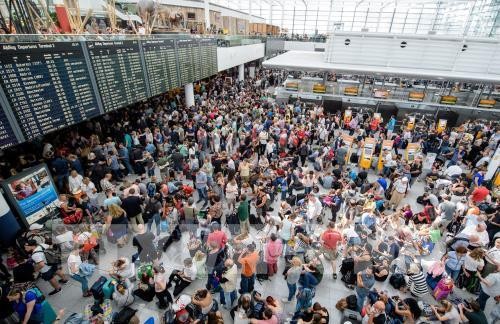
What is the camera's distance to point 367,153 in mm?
10273

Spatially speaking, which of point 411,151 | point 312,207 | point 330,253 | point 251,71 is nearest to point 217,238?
point 330,253

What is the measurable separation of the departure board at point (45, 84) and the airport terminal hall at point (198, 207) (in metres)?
0.03

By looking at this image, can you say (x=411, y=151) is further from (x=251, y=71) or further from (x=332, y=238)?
(x=251, y=71)

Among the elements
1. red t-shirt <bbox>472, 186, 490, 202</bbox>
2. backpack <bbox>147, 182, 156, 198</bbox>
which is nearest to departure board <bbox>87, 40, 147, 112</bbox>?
backpack <bbox>147, 182, 156, 198</bbox>

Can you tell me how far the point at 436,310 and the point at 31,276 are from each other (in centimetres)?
720

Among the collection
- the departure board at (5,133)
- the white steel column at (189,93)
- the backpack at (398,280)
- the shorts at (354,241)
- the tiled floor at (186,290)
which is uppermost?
the departure board at (5,133)

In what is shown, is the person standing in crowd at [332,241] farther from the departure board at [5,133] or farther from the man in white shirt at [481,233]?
the departure board at [5,133]

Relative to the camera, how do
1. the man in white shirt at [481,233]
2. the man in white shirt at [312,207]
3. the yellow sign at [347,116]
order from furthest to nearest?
the yellow sign at [347,116], the man in white shirt at [312,207], the man in white shirt at [481,233]

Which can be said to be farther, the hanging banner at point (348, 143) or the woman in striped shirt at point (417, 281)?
the hanging banner at point (348, 143)

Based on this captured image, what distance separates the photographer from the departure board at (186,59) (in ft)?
39.2

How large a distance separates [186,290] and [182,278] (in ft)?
1.59

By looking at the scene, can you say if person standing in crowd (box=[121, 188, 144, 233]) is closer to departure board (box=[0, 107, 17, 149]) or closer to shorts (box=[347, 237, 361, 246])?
departure board (box=[0, 107, 17, 149])

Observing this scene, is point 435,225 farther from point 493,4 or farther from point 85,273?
point 493,4

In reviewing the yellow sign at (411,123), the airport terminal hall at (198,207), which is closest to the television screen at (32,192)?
the airport terminal hall at (198,207)
